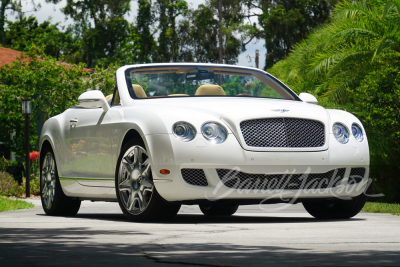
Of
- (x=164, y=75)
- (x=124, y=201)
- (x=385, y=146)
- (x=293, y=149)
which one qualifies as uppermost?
(x=164, y=75)

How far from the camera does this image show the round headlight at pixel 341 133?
7.14 metres

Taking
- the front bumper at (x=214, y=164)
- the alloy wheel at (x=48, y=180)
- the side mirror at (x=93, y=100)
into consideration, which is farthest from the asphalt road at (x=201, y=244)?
the alloy wheel at (x=48, y=180)

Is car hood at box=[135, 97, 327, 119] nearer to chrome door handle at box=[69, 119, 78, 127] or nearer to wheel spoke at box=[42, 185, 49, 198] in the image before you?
chrome door handle at box=[69, 119, 78, 127]

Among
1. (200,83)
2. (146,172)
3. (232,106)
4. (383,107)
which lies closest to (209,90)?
(200,83)

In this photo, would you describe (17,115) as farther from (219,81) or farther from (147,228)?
(147,228)

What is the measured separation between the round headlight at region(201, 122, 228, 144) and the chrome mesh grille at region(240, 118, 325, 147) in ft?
0.62

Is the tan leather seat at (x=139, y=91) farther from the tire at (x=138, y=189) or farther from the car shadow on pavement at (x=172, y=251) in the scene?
the car shadow on pavement at (x=172, y=251)

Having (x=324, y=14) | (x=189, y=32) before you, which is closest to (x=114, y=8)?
(x=189, y=32)

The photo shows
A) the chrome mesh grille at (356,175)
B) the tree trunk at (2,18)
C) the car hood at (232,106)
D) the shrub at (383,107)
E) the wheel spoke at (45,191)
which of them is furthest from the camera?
the tree trunk at (2,18)

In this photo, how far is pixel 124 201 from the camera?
284 inches

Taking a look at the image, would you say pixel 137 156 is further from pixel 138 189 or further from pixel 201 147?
pixel 201 147

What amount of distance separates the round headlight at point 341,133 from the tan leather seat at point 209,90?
1571 millimetres

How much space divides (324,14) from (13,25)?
22.8 meters

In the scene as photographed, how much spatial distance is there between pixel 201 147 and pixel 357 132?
1826 mm
